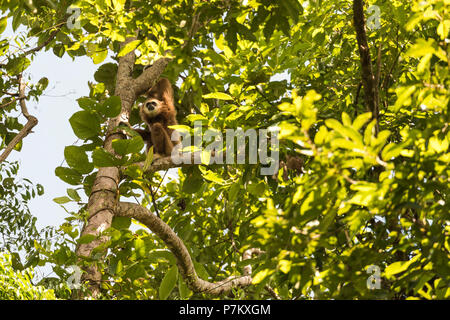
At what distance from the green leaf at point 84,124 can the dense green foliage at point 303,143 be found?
11mm

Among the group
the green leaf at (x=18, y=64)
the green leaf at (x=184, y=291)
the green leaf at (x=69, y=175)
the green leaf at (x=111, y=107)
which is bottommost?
the green leaf at (x=184, y=291)

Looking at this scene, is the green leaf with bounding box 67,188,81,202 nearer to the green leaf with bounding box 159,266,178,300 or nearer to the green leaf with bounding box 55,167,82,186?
the green leaf with bounding box 55,167,82,186

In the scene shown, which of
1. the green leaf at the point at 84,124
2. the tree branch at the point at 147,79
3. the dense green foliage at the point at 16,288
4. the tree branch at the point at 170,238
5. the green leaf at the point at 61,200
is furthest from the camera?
the tree branch at the point at 147,79

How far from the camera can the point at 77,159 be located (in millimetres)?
3541

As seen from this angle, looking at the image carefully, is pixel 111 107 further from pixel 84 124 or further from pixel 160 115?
pixel 160 115

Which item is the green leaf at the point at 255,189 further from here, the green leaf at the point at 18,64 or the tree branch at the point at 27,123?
the green leaf at the point at 18,64

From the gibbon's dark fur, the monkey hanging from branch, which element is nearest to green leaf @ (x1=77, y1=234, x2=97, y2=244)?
the monkey hanging from branch

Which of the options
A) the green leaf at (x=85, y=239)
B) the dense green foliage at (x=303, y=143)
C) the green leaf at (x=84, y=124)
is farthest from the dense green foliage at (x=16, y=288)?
the green leaf at (x=84, y=124)

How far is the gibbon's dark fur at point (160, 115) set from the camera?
209 inches

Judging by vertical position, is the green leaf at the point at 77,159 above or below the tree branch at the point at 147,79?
below

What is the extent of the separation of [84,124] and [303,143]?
2568 mm

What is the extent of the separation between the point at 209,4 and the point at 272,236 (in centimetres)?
156

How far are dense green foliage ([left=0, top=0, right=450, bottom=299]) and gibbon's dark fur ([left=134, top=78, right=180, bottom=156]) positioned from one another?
58 cm
